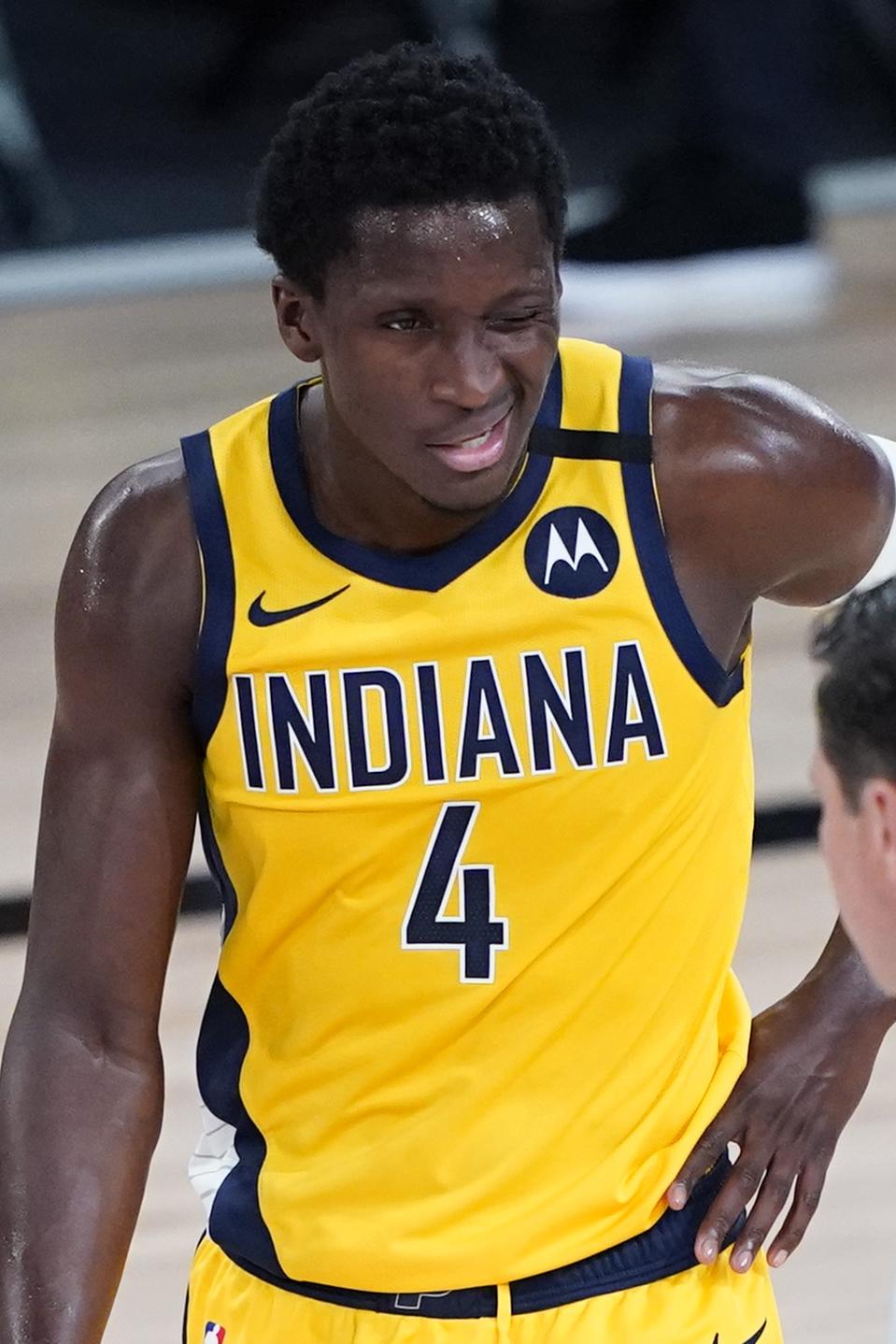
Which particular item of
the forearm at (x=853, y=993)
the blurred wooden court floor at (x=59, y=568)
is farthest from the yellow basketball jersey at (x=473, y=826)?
the blurred wooden court floor at (x=59, y=568)

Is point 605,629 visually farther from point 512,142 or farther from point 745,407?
point 512,142

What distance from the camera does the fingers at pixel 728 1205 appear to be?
5.88 feet

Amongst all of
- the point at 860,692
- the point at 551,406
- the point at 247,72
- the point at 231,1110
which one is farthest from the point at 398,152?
the point at 247,72

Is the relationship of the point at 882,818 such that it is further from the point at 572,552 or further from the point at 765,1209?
the point at 765,1209

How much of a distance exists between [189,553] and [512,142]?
1.20 ft

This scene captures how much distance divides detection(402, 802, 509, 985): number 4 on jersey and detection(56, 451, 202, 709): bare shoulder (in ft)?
0.71

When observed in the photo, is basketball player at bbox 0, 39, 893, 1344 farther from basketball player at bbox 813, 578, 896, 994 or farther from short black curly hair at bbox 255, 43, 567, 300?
basketball player at bbox 813, 578, 896, 994

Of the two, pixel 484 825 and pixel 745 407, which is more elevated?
pixel 745 407

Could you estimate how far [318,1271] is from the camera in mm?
1752

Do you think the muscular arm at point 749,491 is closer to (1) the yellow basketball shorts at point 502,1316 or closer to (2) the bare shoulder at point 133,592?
(2) the bare shoulder at point 133,592

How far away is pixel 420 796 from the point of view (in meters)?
1.67

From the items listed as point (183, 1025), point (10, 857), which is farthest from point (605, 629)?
point (10, 857)

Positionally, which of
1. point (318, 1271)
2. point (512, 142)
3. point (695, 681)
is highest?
point (512, 142)

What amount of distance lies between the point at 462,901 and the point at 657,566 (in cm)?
28
